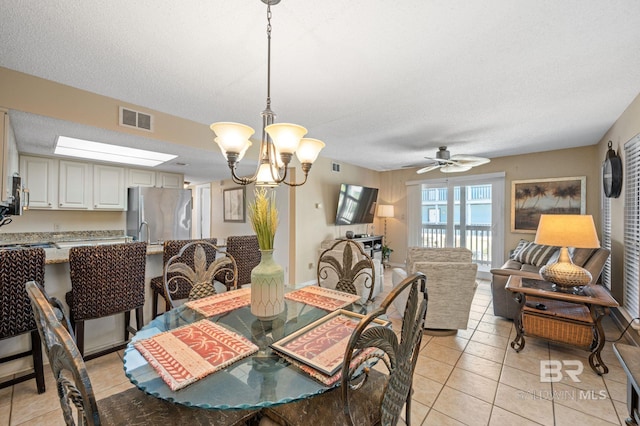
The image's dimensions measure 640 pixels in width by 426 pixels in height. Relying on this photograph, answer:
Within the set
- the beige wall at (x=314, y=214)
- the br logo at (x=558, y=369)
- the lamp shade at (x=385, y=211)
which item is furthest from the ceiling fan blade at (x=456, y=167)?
the br logo at (x=558, y=369)

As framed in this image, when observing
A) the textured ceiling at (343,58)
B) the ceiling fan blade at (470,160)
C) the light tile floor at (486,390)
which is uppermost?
the textured ceiling at (343,58)

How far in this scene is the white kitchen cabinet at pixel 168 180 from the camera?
5.00 meters

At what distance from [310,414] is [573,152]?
18.5 ft

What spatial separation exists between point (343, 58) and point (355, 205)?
3799 millimetres

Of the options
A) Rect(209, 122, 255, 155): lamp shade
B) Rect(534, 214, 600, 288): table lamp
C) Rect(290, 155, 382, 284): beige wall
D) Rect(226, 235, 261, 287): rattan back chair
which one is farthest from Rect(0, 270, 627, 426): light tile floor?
Rect(290, 155, 382, 284): beige wall

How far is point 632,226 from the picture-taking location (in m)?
2.63

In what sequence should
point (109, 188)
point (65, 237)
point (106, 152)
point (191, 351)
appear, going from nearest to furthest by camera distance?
point (191, 351)
point (106, 152)
point (65, 237)
point (109, 188)

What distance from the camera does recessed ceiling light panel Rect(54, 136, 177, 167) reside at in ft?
10.2

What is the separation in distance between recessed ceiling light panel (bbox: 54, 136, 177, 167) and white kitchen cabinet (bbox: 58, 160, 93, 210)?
34 centimetres

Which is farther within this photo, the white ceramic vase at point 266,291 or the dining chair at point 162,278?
the dining chair at point 162,278

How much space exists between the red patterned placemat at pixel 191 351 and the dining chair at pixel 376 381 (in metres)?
0.37

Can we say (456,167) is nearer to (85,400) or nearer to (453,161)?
(453,161)

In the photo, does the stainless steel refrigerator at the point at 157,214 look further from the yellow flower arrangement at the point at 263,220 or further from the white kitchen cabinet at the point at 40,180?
the yellow flower arrangement at the point at 263,220

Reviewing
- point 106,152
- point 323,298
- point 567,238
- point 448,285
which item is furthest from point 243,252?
point 567,238
